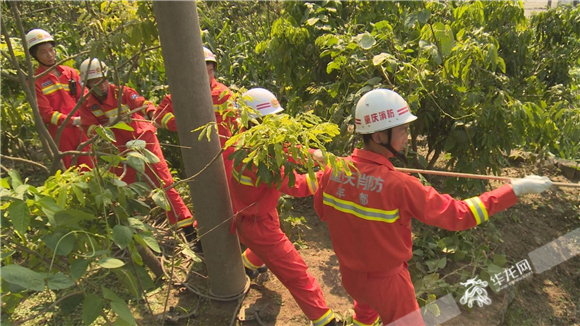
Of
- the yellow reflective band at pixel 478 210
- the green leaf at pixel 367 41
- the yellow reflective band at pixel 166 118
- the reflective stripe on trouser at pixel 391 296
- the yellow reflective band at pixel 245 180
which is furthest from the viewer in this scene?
the yellow reflective band at pixel 166 118

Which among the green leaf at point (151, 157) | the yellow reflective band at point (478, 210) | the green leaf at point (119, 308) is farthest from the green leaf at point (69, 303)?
the yellow reflective band at point (478, 210)

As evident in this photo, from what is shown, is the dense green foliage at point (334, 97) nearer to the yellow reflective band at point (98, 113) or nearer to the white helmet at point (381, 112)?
the white helmet at point (381, 112)

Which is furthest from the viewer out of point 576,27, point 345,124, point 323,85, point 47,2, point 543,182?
point 47,2

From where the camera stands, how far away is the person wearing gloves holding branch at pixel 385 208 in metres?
2.34

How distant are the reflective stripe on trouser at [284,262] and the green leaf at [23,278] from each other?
158cm

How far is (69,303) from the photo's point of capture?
176 cm

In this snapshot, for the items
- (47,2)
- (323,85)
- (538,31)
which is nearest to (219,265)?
(323,85)

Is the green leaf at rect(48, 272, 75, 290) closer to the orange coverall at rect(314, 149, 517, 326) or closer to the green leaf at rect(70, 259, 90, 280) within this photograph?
the green leaf at rect(70, 259, 90, 280)

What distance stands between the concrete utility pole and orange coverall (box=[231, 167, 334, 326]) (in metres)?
0.12

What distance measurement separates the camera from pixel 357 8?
448cm

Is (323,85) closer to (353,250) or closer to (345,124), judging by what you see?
(345,124)

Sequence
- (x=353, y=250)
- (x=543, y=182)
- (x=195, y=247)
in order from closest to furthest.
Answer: (x=543, y=182) → (x=353, y=250) → (x=195, y=247)

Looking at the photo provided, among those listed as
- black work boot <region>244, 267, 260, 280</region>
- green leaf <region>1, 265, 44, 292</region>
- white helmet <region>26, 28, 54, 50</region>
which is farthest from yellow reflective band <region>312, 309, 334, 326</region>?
white helmet <region>26, 28, 54, 50</region>

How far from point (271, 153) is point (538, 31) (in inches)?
184
